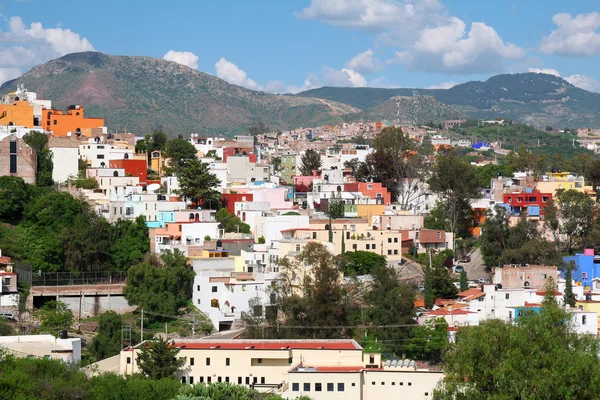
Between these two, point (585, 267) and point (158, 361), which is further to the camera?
point (585, 267)

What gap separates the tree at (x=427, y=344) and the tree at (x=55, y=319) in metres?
11.6

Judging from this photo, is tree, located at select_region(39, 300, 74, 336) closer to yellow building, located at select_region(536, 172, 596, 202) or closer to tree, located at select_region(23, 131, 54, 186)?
tree, located at select_region(23, 131, 54, 186)

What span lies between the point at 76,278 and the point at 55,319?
A: 14.4 ft

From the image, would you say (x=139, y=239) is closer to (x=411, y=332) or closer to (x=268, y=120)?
(x=411, y=332)

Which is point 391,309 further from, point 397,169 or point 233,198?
point 397,169

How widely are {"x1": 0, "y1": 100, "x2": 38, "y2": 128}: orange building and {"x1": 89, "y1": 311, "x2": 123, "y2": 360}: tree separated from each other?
23.6 metres

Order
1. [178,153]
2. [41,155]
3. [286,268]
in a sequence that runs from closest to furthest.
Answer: [286,268] < [41,155] < [178,153]

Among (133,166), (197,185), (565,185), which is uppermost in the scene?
(133,166)

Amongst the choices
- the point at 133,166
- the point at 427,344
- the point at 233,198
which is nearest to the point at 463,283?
the point at 427,344

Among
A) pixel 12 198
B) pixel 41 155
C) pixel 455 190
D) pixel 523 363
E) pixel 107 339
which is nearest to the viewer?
pixel 523 363

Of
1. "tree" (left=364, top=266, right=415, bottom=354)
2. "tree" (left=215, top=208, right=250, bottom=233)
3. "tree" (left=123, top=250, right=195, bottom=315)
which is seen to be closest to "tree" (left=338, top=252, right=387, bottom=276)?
"tree" (left=364, top=266, right=415, bottom=354)

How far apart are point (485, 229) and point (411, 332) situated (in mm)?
12921

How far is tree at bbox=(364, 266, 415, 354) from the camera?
1491 inches

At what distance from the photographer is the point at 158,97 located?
164 m
